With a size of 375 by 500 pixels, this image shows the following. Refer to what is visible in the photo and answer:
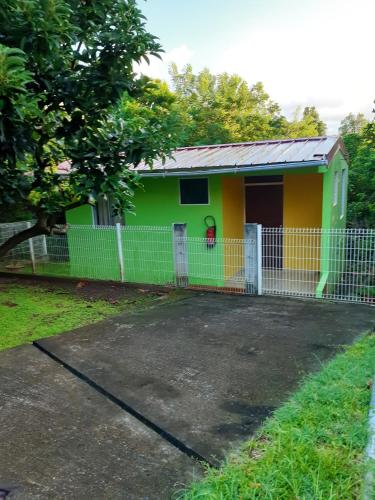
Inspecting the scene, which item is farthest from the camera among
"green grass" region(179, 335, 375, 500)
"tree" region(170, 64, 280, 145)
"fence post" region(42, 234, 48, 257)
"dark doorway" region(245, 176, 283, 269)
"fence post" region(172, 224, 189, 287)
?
"tree" region(170, 64, 280, 145)

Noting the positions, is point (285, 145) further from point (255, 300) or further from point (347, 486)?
point (347, 486)

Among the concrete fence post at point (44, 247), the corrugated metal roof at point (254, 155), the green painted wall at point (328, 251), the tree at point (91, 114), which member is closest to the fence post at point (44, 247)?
the concrete fence post at point (44, 247)

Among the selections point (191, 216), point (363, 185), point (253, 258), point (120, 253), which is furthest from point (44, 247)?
point (363, 185)

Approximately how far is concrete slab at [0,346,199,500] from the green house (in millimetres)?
4644

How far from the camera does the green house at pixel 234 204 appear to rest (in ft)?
24.2

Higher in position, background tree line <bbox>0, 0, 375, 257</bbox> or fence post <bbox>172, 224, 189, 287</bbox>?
background tree line <bbox>0, 0, 375, 257</bbox>

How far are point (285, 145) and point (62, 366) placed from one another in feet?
22.5

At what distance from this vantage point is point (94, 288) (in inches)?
325

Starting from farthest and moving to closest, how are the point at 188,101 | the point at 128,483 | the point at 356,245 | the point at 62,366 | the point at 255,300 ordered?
the point at 188,101 < the point at 255,300 < the point at 356,245 < the point at 62,366 < the point at 128,483

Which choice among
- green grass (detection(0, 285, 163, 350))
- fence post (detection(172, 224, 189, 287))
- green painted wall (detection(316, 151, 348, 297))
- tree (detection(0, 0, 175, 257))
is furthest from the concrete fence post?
green painted wall (detection(316, 151, 348, 297))

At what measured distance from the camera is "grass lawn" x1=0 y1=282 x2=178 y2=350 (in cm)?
546

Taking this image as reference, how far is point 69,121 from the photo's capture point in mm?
4473

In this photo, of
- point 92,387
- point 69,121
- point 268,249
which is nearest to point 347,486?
point 92,387

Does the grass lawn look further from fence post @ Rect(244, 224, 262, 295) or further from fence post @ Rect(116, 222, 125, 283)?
fence post @ Rect(244, 224, 262, 295)
